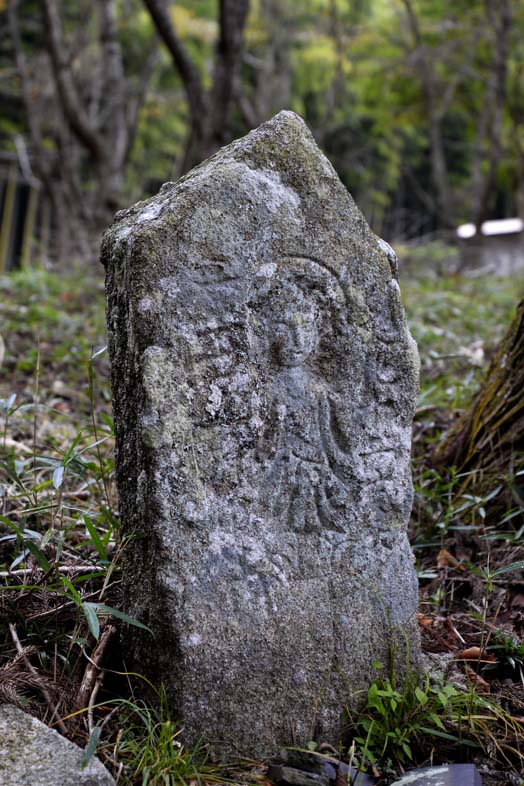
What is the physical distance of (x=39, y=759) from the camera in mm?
1654

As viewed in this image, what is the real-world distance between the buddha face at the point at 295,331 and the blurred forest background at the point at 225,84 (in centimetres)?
550

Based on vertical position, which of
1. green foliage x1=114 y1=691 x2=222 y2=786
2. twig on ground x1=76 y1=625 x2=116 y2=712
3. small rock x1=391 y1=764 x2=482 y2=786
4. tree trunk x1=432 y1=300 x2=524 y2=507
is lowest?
small rock x1=391 y1=764 x2=482 y2=786

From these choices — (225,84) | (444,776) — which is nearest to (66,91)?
(225,84)

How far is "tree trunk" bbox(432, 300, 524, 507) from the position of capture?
9.27 feet

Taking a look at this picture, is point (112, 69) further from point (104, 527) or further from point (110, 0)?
point (104, 527)

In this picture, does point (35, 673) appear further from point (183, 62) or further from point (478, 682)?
point (183, 62)

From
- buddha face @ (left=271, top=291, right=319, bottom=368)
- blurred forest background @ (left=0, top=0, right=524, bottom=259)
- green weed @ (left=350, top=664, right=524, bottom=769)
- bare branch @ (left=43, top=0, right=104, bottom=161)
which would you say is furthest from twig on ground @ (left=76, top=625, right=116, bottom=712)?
bare branch @ (left=43, top=0, right=104, bottom=161)

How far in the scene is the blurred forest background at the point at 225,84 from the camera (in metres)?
8.47

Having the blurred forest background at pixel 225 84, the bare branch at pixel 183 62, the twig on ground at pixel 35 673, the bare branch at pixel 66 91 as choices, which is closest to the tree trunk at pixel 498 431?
the twig on ground at pixel 35 673

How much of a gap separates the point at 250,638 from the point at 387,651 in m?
0.40

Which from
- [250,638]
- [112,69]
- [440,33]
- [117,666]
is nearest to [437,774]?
[250,638]

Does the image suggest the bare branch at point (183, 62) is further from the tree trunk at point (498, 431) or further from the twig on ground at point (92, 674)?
the twig on ground at point (92, 674)

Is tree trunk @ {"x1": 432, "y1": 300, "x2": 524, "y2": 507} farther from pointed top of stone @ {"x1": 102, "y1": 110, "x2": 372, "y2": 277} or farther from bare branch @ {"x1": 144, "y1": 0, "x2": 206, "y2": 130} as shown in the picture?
bare branch @ {"x1": 144, "y1": 0, "x2": 206, "y2": 130}

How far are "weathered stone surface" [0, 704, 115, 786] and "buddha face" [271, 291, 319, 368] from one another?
0.97 metres
